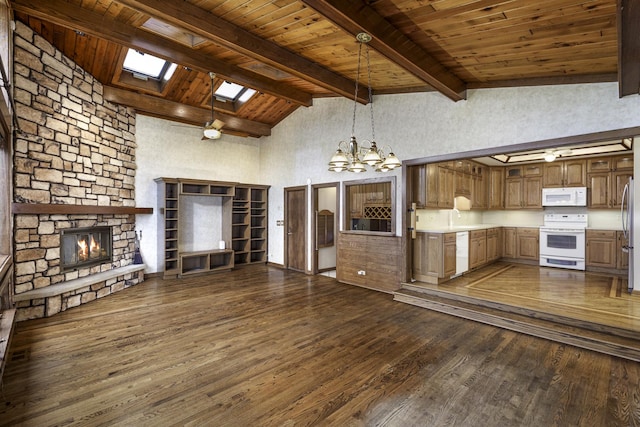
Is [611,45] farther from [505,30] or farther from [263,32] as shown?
[263,32]

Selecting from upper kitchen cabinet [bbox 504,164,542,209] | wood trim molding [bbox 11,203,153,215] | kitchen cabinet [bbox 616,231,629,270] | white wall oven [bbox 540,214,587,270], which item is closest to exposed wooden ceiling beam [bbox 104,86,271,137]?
wood trim molding [bbox 11,203,153,215]

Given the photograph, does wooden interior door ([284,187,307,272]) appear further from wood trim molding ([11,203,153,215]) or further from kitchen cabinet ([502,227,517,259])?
kitchen cabinet ([502,227,517,259])

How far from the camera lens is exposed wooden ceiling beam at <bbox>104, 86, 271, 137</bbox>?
18.3 feet

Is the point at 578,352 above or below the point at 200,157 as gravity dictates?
below

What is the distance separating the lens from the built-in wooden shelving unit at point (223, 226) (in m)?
6.41

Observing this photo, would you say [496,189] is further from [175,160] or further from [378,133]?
Answer: [175,160]

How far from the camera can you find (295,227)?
287 inches

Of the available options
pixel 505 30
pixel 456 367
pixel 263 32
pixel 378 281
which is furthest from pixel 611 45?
pixel 378 281

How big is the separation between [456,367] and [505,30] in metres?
3.12

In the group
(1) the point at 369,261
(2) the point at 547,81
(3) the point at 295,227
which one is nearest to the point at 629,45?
(2) the point at 547,81

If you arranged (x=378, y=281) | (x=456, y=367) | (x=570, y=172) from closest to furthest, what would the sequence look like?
1. (x=456, y=367)
2. (x=378, y=281)
3. (x=570, y=172)

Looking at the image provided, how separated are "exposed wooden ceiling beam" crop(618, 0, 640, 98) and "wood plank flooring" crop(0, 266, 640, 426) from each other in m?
2.59

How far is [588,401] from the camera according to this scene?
233 centimetres

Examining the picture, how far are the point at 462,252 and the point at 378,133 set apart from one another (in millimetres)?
2644
